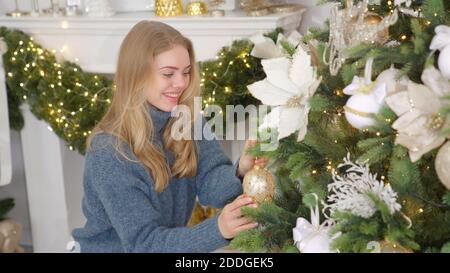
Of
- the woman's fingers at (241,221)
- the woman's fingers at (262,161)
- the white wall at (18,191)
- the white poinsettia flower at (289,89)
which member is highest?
the white poinsettia flower at (289,89)

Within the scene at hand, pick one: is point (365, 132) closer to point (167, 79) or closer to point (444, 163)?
point (444, 163)

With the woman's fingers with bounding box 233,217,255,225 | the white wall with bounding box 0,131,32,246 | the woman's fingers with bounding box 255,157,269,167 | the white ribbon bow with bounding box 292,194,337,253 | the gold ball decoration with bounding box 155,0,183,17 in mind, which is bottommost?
the white wall with bounding box 0,131,32,246

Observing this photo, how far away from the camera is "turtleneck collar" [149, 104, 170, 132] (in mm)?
1306

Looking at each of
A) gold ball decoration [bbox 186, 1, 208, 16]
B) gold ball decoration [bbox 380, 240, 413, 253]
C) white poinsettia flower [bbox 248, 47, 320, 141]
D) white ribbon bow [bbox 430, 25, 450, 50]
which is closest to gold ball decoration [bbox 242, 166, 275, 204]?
white poinsettia flower [bbox 248, 47, 320, 141]

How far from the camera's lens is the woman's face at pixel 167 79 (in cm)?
133

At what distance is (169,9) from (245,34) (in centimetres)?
30

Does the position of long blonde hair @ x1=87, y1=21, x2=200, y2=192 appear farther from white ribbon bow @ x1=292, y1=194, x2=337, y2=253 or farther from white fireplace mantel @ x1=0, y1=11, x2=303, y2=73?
white fireplace mantel @ x1=0, y1=11, x2=303, y2=73

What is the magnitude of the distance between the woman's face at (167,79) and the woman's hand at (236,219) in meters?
0.42

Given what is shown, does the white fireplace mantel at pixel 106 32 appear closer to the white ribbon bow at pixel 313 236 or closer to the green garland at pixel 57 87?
the green garland at pixel 57 87

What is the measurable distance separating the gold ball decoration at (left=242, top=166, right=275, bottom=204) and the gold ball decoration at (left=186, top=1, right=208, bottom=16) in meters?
1.23

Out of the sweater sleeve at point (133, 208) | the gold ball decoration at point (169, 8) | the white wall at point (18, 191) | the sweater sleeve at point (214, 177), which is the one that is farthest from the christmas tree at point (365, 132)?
the white wall at point (18, 191)

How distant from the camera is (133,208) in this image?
3.80ft

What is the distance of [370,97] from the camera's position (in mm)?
690
